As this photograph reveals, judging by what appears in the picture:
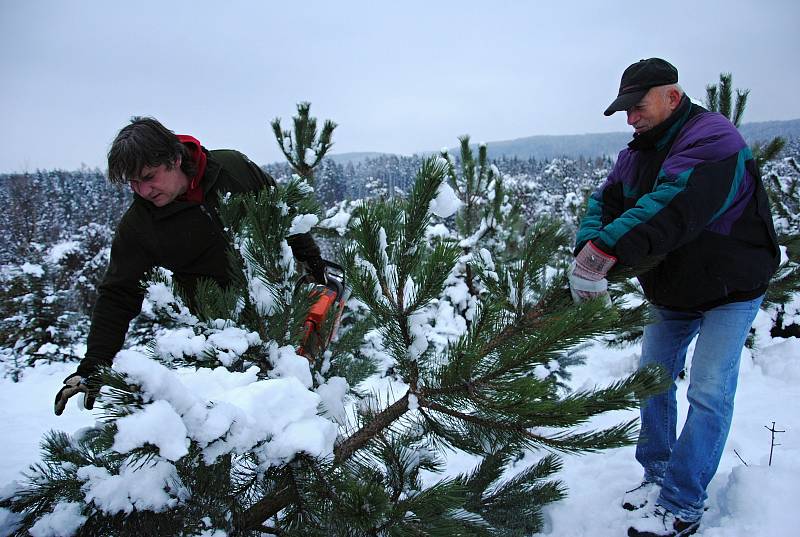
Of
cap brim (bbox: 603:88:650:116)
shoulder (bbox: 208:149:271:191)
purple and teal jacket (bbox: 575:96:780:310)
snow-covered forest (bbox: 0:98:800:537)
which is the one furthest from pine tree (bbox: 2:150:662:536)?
cap brim (bbox: 603:88:650:116)

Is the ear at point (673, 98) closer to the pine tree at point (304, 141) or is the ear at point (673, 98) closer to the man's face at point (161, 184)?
the man's face at point (161, 184)

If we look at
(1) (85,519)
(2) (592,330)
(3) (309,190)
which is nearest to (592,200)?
(2) (592,330)

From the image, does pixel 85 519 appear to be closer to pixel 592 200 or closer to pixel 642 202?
pixel 642 202

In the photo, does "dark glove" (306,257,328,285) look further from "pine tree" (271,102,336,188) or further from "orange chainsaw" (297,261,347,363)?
"pine tree" (271,102,336,188)

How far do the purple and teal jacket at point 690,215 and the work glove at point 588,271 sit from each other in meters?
0.03

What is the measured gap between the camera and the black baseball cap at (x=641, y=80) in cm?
164

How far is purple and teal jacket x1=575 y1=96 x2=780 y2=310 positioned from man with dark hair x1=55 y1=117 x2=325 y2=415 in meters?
1.13

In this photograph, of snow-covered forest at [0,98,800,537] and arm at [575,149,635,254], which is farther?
arm at [575,149,635,254]

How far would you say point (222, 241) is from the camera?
5.12ft

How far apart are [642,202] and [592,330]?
0.60 meters

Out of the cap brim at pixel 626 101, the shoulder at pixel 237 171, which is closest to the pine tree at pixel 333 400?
the shoulder at pixel 237 171

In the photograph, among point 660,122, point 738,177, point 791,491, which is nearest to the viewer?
point 738,177

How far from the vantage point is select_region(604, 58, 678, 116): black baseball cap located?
1.64 m

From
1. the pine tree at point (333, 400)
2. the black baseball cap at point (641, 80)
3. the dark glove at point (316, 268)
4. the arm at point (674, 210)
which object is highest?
the black baseball cap at point (641, 80)
